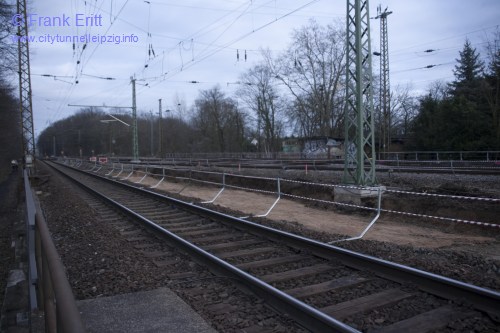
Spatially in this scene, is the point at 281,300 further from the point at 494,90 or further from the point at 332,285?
the point at 494,90

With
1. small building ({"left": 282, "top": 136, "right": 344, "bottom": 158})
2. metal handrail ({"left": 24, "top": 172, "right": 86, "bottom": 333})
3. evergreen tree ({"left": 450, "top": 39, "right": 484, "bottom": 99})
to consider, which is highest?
evergreen tree ({"left": 450, "top": 39, "right": 484, "bottom": 99})

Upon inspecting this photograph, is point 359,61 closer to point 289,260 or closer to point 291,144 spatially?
point 289,260

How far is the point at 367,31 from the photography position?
47.1ft

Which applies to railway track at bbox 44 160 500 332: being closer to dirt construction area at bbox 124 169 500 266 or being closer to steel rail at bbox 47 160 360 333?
steel rail at bbox 47 160 360 333

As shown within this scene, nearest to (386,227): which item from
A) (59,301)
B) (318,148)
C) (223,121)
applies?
(59,301)

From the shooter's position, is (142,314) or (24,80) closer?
(142,314)

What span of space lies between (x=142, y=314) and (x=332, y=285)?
2.59 meters

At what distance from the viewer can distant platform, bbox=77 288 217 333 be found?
182 inches

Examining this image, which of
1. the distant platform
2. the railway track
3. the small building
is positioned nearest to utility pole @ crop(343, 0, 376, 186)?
the railway track

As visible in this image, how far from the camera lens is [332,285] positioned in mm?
5945

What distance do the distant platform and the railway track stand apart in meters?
0.59

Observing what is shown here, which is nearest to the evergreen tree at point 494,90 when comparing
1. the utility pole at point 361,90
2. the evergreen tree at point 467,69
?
the evergreen tree at point 467,69

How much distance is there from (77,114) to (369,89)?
120 metres

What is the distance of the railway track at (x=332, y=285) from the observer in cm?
468
